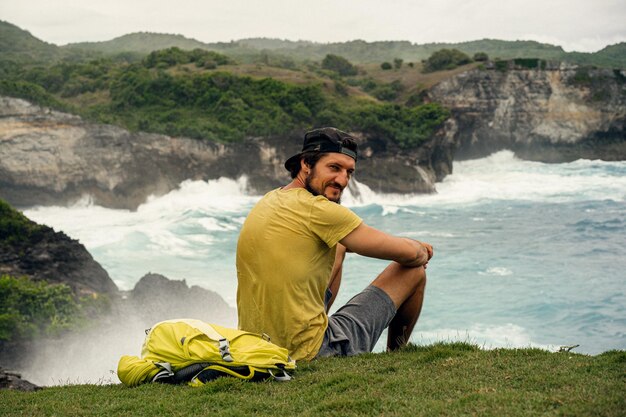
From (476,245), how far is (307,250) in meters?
30.9

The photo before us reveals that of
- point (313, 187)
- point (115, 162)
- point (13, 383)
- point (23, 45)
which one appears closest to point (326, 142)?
point (313, 187)

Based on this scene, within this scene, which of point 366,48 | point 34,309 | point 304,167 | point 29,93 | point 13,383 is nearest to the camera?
point 304,167

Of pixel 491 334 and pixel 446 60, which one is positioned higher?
pixel 446 60

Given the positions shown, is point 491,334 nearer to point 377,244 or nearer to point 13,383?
point 13,383

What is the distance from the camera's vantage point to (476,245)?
35531 mm

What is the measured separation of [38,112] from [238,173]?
12.9 metres

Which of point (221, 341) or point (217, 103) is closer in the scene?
point (221, 341)

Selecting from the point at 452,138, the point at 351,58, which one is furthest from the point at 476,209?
the point at 351,58

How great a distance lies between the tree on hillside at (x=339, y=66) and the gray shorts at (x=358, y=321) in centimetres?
7524

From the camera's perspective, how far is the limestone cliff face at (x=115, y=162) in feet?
146

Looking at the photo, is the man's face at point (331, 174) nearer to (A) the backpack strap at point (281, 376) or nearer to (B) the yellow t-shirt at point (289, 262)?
(B) the yellow t-shirt at point (289, 262)

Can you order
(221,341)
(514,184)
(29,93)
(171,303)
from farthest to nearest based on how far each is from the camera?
(514,184) → (29,93) → (171,303) → (221,341)

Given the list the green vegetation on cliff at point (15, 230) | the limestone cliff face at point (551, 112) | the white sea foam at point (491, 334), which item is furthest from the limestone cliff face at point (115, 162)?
the white sea foam at point (491, 334)

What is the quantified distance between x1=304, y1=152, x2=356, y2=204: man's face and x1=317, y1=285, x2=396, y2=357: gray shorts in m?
1.02
